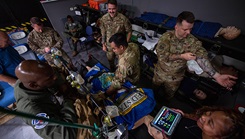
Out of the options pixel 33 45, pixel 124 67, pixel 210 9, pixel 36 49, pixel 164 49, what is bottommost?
pixel 36 49

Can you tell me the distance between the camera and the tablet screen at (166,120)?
111cm

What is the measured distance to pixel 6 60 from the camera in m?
2.23

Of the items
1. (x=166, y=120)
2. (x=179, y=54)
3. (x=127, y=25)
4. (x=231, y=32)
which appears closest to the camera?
(x=166, y=120)

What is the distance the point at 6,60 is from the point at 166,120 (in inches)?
120

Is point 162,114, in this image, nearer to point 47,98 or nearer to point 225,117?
point 225,117

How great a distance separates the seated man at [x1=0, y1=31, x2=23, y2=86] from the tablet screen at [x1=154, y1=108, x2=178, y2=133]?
2747 millimetres

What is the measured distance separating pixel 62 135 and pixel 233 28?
117 inches

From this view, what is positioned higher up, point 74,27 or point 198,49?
point 198,49

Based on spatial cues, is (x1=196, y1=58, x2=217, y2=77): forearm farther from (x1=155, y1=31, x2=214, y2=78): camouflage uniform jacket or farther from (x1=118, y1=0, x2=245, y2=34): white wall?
(x1=118, y1=0, x2=245, y2=34): white wall

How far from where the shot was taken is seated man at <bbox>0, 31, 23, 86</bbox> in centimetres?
216

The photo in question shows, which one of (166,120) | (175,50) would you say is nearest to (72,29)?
(175,50)

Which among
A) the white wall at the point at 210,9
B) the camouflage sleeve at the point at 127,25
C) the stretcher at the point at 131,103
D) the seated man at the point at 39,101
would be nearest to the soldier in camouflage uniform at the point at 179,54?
the stretcher at the point at 131,103

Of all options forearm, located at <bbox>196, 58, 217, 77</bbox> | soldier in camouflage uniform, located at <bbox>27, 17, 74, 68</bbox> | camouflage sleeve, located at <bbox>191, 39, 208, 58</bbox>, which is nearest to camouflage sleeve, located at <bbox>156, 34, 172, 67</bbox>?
camouflage sleeve, located at <bbox>191, 39, 208, 58</bbox>

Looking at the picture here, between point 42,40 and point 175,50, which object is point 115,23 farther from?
point 42,40
